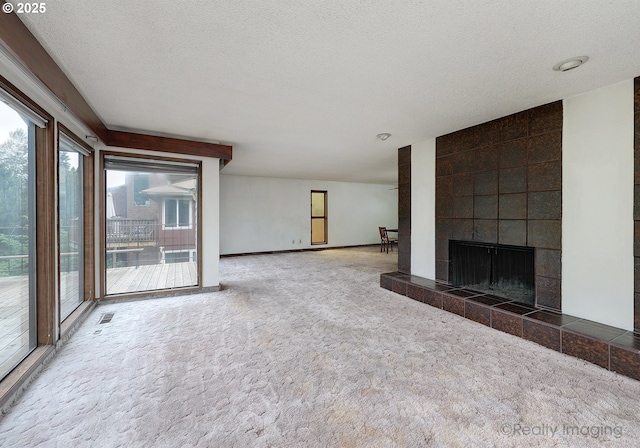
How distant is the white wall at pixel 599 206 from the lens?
2615 mm

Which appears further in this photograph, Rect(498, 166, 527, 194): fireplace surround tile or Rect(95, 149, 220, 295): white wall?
Rect(95, 149, 220, 295): white wall

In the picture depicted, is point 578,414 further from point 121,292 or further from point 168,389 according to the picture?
point 121,292

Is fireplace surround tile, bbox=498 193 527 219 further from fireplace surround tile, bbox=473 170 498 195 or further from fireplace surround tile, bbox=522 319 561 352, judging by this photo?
fireplace surround tile, bbox=522 319 561 352

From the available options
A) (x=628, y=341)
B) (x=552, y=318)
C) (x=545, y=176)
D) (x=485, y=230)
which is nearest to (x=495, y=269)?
(x=485, y=230)

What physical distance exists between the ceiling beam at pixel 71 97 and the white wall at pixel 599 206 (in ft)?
14.5

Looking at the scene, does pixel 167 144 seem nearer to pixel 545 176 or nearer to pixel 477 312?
pixel 477 312

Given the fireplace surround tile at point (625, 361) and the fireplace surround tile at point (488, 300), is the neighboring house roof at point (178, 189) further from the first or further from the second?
the fireplace surround tile at point (625, 361)

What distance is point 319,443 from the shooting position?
1.55 m

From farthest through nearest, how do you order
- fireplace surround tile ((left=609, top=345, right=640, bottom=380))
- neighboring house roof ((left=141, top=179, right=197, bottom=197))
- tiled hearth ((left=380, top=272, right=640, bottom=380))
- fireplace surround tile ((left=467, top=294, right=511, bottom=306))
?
neighboring house roof ((left=141, top=179, right=197, bottom=197)) < fireplace surround tile ((left=467, top=294, right=511, bottom=306)) < tiled hearth ((left=380, top=272, right=640, bottom=380)) < fireplace surround tile ((left=609, top=345, right=640, bottom=380))

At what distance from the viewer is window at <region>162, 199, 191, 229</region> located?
463 centimetres

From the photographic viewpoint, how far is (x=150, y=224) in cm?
454

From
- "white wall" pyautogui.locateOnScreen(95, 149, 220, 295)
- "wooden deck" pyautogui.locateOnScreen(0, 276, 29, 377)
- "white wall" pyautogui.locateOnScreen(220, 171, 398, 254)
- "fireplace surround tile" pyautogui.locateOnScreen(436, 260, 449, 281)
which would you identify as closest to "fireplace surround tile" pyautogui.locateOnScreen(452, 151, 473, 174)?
"fireplace surround tile" pyautogui.locateOnScreen(436, 260, 449, 281)

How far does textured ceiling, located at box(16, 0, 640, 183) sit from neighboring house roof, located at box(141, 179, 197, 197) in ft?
3.54

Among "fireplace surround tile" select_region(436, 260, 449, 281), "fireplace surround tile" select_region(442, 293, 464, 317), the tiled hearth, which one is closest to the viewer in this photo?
the tiled hearth
